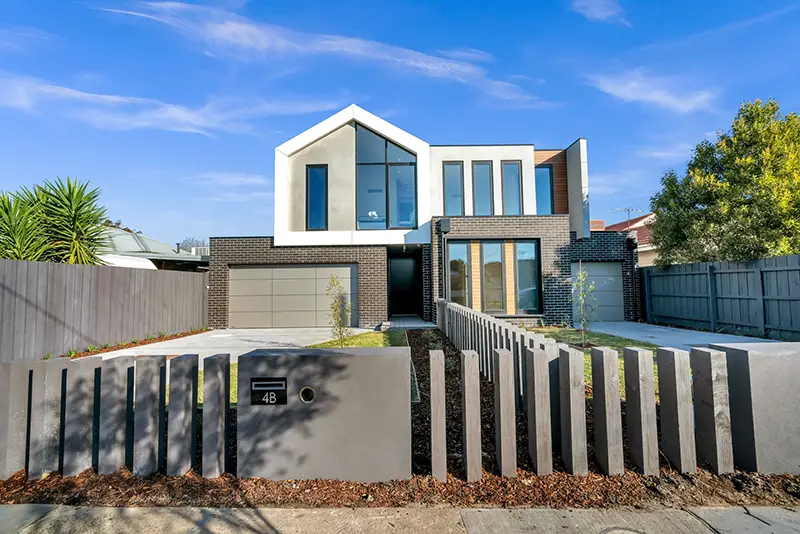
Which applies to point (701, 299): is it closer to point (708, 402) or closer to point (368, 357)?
point (708, 402)

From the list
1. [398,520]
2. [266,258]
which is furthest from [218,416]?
[266,258]

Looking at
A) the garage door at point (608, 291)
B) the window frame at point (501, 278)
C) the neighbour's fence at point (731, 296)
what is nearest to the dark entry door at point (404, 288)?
the window frame at point (501, 278)

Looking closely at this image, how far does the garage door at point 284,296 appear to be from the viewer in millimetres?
14281

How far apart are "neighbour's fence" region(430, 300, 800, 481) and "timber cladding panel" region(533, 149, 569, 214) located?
15014mm

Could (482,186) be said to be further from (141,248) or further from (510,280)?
(141,248)

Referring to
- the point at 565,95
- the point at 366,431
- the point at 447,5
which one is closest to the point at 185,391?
the point at 366,431

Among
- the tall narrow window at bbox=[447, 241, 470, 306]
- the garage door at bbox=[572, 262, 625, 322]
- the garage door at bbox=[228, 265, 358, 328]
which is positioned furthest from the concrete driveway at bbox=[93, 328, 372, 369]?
the garage door at bbox=[572, 262, 625, 322]

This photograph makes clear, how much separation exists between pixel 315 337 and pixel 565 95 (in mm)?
11664

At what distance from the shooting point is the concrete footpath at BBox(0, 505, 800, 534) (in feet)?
7.20

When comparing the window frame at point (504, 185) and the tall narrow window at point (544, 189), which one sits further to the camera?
the tall narrow window at point (544, 189)

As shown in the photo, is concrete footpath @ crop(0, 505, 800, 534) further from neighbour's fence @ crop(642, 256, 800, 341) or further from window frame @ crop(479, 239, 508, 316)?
window frame @ crop(479, 239, 508, 316)

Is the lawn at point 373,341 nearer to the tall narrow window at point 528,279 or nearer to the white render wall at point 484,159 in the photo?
the tall narrow window at point 528,279

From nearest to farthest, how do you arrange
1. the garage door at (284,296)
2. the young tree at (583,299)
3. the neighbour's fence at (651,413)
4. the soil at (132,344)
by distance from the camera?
1. the neighbour's fence at (651,413)
2. the young tree at (583,299)
3. the soil at (132,344)
4. the garage door at (284,296)

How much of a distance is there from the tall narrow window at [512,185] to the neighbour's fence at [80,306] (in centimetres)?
1273
